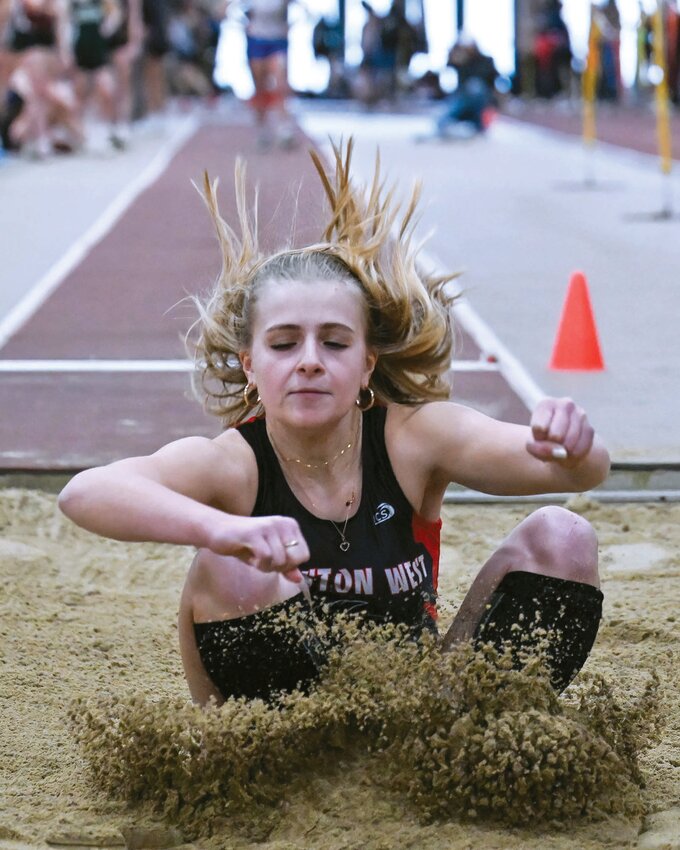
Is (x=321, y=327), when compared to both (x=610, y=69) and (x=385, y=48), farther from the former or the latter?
(x=385, y=48)

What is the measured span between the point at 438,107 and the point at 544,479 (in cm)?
3013

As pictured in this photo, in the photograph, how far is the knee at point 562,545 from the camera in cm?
306

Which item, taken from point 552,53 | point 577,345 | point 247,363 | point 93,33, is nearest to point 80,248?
point 577,345

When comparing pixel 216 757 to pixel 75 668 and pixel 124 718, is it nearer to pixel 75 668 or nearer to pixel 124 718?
pixel 124 718

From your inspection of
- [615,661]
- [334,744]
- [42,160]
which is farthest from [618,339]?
[42,160]

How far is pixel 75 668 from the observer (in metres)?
3.80

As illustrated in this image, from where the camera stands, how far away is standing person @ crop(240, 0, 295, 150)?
17.2 meters

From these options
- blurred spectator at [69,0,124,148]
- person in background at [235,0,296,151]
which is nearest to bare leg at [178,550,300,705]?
person in background at [235,0,296,151]

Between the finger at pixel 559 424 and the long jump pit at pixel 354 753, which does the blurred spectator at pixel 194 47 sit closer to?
the long jump pit at pixel 354 753

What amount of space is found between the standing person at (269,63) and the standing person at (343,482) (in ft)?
47.3

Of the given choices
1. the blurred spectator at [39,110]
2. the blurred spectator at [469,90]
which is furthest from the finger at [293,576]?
the blurred spectator at [469,90]

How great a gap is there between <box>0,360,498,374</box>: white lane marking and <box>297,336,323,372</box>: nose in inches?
141

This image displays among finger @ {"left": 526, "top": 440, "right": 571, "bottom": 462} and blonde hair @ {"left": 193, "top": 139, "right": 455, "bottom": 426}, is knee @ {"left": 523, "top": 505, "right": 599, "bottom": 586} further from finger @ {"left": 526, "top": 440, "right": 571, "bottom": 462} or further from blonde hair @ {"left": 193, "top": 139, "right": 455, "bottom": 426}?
blonde hair @ {"left": 193, "top": 139, "right": 455, "bottom": 426}

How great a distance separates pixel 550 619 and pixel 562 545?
16cm
